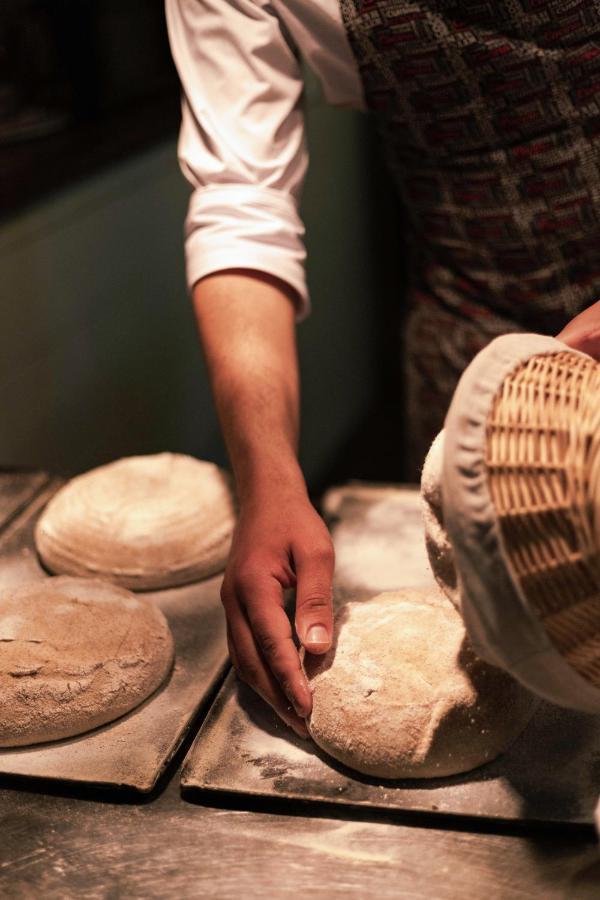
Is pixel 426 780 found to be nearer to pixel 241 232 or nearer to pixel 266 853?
pixel 266 853

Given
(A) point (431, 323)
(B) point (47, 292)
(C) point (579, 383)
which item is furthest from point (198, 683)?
(B) point (47, 292)

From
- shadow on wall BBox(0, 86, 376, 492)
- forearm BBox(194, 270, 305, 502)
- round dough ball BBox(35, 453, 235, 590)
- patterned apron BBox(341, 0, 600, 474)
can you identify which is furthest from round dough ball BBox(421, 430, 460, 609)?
shadow on wall BBox(0, 86, 376, 492)

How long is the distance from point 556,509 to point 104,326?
2.06 m

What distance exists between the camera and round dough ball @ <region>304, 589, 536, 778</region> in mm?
1129

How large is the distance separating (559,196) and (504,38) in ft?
0.91

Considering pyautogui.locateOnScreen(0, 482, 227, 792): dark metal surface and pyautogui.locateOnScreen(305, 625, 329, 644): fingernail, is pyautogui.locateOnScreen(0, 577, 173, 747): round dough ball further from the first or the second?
pyautogui.locateOnScreen(305, 625, 329, 644): fingernail

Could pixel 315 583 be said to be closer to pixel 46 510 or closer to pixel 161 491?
pixel 161 491

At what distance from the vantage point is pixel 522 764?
3.78 feet

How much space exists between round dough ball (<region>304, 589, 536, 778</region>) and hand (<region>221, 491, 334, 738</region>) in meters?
0.04

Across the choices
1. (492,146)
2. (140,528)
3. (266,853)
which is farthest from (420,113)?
(266,853)

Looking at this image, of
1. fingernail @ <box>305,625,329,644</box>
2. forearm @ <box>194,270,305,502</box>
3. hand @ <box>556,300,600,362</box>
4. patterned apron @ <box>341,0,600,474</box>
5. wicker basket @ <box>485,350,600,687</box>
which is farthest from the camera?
patterned apron @ <box>341,0,600,474</box>

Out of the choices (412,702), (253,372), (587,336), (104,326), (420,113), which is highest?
(420,113)

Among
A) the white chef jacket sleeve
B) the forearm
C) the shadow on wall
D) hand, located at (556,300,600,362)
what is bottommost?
the shadow on wall

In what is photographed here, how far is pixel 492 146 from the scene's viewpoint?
1.70 metres
